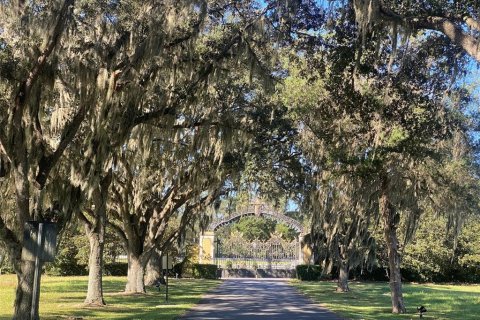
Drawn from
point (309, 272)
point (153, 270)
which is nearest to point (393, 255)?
point (153, 270)

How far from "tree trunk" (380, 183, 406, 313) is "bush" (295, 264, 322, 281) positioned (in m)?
26.0

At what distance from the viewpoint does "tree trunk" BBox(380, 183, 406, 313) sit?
1778 cm

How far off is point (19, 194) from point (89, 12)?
4015mm

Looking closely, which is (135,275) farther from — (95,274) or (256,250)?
(256,250)

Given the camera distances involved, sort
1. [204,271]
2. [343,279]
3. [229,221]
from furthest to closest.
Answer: [229,221] → [204,271] → [343,279]

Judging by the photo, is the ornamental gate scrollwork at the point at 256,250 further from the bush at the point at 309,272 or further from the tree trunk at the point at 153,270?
the tree trunk at the point at 153,270

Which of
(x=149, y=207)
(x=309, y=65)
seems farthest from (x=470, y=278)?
(x=309, y=65)

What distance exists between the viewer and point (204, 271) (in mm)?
44625

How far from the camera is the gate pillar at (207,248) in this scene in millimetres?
46156

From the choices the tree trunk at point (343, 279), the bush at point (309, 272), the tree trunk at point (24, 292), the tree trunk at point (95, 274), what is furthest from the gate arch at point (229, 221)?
the tree trunk at point (24, 292)

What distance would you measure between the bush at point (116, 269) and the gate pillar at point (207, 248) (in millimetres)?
6379

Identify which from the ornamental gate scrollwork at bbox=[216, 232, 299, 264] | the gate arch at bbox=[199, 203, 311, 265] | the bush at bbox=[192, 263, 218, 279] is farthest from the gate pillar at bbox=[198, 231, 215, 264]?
the ornamental gate scrollwork at bbox=[216, 232, 299, 264]

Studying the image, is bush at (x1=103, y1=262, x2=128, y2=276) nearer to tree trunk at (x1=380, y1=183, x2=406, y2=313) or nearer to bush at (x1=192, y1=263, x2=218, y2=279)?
bush at (x1=192, y1=263, x2=218, y2=279)

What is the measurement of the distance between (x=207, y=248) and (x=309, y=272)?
867 cm
